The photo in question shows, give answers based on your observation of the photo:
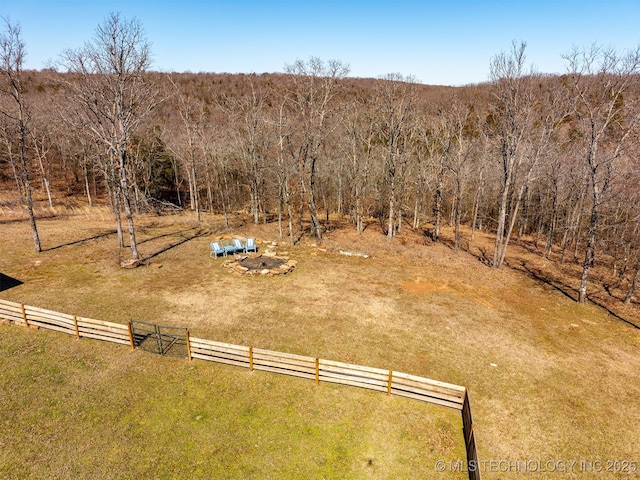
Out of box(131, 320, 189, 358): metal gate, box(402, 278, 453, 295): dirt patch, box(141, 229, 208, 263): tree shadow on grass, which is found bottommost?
box(402, 278, 453, 295): dirt patch

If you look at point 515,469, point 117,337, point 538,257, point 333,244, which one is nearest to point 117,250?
point 117,337

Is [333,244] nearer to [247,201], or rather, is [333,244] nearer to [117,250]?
[117,250]

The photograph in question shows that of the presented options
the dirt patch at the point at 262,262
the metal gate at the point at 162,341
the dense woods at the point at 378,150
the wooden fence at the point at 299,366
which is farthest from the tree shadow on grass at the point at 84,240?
the metal gate at the point at 162,341

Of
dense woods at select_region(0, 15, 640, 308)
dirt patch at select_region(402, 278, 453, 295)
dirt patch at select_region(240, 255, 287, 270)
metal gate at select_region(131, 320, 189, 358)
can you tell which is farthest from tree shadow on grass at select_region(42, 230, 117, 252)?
dirt patch at select_region(402, 278, 453, 295)

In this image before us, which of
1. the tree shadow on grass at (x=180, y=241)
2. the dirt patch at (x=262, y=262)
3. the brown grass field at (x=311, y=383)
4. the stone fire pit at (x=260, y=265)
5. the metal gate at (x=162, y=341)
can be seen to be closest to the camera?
the brown grass field at (x=311, y=383)

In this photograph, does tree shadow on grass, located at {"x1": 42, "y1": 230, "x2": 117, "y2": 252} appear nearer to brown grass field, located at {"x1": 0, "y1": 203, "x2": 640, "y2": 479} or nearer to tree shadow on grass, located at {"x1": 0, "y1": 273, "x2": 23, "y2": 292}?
brown grass field, located at {"x1": 0, "y1": 203, "x2": 640, "y2": 479}

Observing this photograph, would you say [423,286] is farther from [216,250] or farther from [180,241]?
[180,241]

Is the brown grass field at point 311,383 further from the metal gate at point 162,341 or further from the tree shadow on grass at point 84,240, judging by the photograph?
the tree shadow on grass at point 84,240
